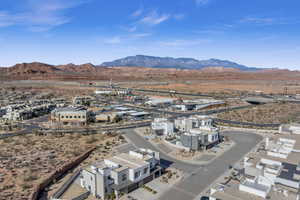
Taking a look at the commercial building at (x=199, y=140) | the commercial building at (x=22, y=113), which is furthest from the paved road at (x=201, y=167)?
the commercial building at (x=22, y=113)

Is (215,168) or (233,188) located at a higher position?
(233,188)

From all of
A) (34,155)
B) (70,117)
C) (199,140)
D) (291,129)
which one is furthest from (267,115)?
(34,155)

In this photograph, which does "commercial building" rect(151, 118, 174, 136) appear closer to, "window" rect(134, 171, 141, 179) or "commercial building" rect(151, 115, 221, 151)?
"commercial building" rect(151, 115, 221, 151)

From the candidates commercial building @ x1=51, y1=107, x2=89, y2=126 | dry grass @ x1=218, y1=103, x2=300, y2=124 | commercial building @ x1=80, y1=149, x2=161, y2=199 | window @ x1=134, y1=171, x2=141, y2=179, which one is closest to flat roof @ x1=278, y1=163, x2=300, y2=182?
commercial building @ x1=80, y1=149, x2=161, y2=199

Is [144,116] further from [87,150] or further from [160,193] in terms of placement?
[160,193]

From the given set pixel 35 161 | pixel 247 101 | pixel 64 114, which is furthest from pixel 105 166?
pixel 247 101
